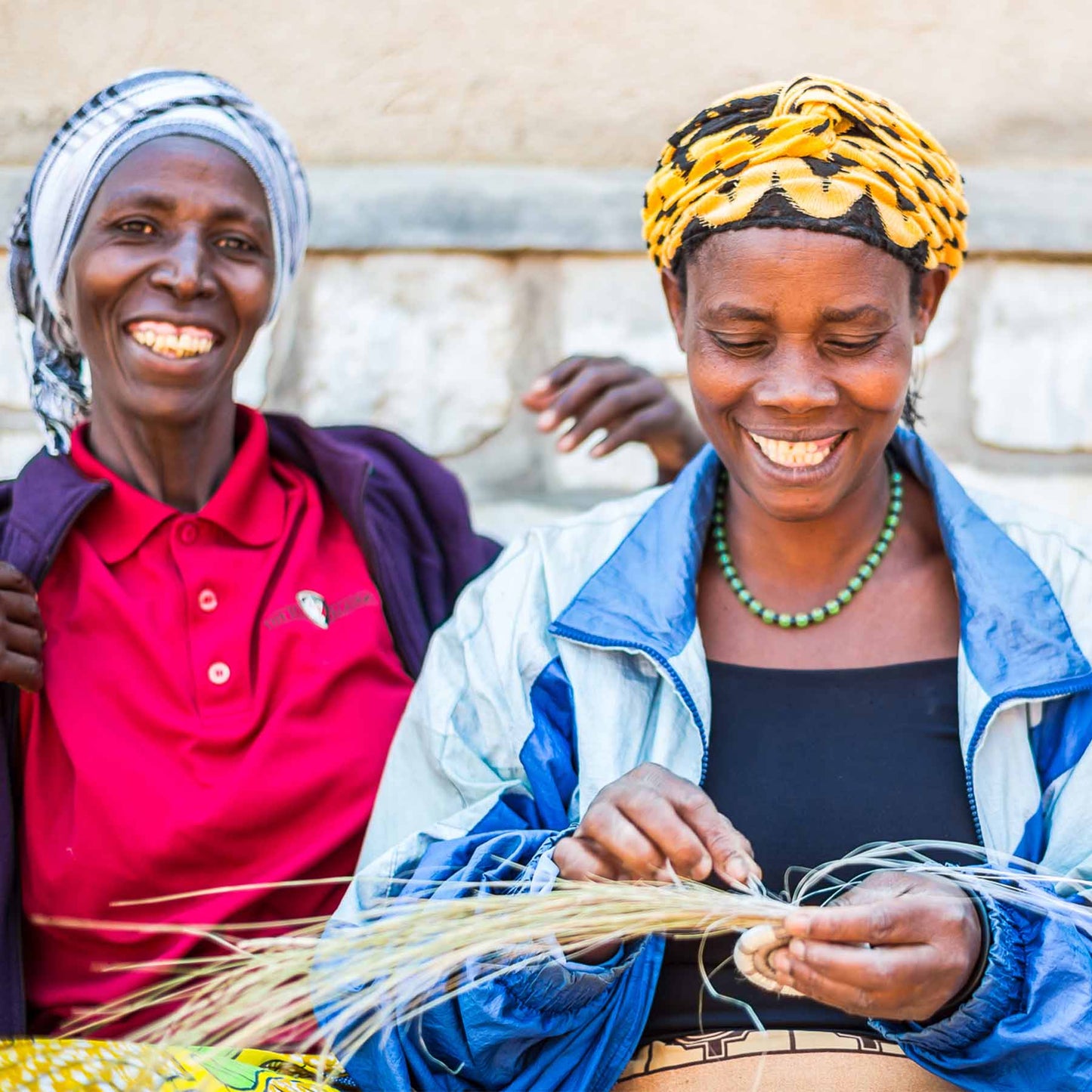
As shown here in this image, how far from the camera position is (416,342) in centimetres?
348

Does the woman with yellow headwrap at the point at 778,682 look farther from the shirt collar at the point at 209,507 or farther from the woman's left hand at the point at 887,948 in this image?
the shirt collar at the point at 209,507

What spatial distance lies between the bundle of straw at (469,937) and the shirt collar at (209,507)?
84cm

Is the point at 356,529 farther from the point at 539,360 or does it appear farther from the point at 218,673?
the point at 539,360

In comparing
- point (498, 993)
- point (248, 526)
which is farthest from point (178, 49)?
point (498, 993)

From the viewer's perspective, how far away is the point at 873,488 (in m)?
2.47

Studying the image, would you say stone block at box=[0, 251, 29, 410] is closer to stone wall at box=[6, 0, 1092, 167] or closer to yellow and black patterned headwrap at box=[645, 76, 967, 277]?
stone wall at box=[6, 0, 1092, 167]

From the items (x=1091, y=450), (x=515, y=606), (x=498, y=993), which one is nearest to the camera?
(x=498, y=993)

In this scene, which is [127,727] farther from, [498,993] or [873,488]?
[873,488]

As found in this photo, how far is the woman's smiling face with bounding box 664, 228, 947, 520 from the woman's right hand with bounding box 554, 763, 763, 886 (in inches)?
21.2

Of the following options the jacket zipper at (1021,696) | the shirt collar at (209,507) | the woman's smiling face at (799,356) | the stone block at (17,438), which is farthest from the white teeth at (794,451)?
the stone block at (17,438)

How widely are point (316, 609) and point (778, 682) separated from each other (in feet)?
2.62

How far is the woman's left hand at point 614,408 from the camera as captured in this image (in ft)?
9.25

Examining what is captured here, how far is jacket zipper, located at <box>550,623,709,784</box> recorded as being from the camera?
226 cm

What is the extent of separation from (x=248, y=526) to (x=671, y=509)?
731 mm
